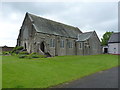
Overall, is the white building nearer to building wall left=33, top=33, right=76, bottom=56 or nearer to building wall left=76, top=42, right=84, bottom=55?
building wall left=76, top=42, right=84, bottom=55

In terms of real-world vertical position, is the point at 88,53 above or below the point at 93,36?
below

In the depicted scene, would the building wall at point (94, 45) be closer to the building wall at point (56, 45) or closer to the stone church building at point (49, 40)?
the stone church building at point (49, 40)

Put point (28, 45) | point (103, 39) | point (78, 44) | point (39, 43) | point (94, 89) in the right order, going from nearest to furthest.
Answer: point (94, 89)
point (39, 43)
point (28, 45)
point (78, 44)
point (103, 39)

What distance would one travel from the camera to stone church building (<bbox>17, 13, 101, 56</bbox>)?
27.9 meters

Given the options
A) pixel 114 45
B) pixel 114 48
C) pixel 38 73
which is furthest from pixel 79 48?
pixel 38 73

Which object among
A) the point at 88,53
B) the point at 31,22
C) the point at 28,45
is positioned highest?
the point at 31,22

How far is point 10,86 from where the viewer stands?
238 inches

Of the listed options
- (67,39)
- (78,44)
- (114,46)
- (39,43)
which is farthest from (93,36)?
(39,43)

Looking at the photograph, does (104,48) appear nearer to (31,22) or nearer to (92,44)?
(92,44)

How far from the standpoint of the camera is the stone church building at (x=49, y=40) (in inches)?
1099

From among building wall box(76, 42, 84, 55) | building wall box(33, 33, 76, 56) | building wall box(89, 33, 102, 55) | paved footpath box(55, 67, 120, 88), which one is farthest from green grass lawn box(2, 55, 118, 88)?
building wall box(89, 33, 102, 55)

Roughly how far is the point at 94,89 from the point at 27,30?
27919 millimetres

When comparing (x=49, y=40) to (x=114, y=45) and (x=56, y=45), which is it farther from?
(x=114, y=45)

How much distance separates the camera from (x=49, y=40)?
29.9 metres
